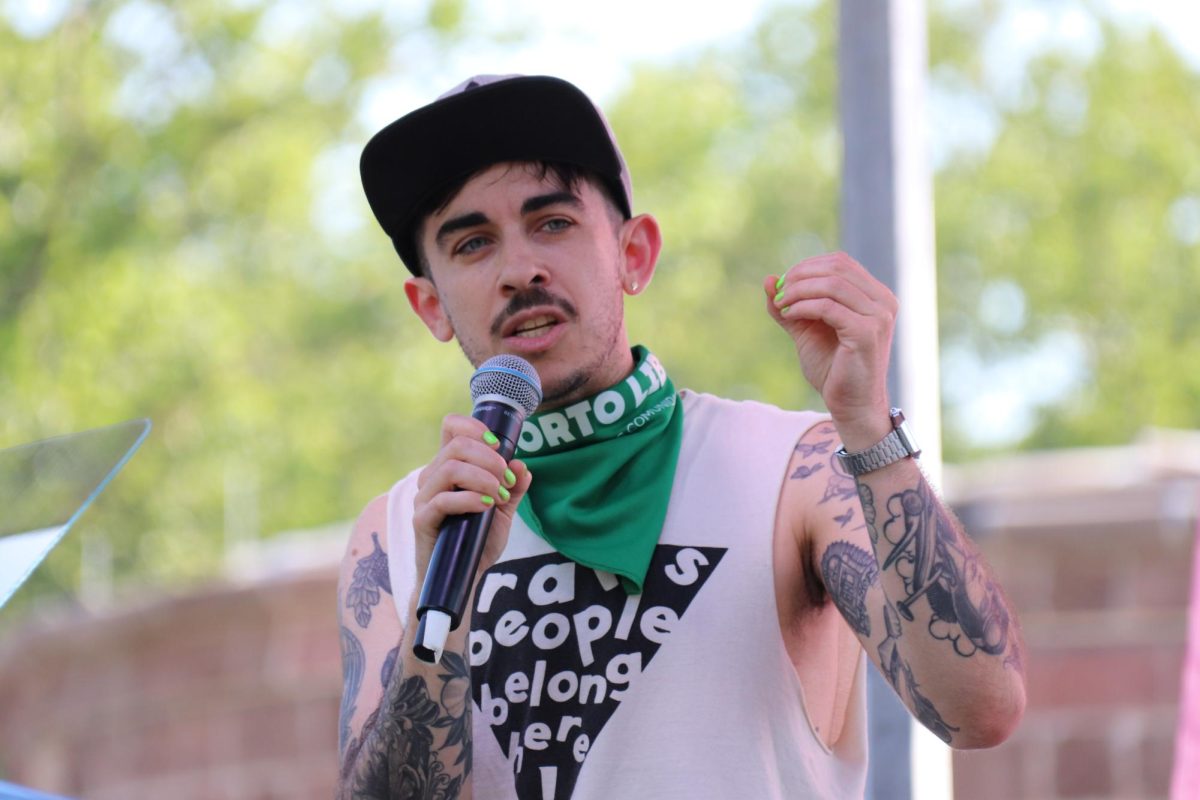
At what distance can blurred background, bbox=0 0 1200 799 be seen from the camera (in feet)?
23.9

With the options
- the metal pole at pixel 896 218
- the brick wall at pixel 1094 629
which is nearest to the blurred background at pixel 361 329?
the brick wall at pixel 1094 629

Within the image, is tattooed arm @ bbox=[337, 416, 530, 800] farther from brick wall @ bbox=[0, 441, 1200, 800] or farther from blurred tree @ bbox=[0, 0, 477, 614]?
blurred tree @ bbox=[0, 0, 477, 614]

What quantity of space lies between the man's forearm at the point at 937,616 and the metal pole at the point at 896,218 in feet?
3.04

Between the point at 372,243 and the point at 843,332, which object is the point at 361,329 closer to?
the point at 372,243

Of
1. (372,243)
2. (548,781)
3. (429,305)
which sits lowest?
(548,781)

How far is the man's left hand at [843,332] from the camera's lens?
2.15 meters

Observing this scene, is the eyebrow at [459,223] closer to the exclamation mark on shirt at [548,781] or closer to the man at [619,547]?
the man at [619,547]

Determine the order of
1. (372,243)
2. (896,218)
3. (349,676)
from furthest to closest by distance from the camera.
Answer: (372,243) < (896,218) < (349,676)

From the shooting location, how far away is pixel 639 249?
2803 mm

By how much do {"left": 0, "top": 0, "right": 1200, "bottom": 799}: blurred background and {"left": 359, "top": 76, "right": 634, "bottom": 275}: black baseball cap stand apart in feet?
15.8

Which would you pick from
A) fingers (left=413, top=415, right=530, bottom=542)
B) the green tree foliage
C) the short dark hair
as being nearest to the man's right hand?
fingers (left=413, top=415, right=530, bottom=542)

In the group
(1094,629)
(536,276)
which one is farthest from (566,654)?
(1094,629)

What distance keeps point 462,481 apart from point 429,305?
2.16 feet

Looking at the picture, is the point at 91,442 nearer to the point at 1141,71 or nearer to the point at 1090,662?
the point at 1090,662
